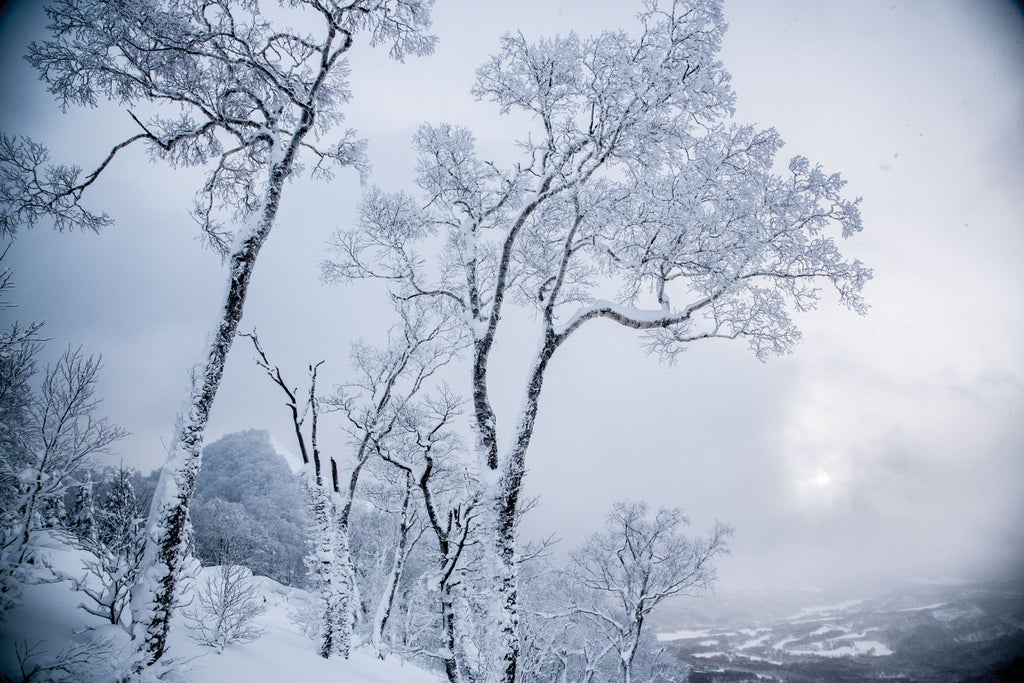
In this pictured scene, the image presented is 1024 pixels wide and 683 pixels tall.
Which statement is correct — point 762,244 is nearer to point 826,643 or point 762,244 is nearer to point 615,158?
point 615,158

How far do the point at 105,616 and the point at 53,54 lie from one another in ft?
28.2

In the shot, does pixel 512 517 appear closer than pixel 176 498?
No

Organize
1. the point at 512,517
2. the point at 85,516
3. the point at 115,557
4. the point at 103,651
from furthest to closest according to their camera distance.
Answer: the point at 85,516
the point at 115,557
the point at 512,517
the point at 103,651

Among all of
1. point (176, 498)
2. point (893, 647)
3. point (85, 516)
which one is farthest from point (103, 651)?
point (893, 647)

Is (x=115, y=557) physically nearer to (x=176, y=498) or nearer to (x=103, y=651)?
(x=103, y=651)

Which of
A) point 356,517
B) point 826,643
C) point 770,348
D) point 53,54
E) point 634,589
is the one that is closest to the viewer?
point 53,54

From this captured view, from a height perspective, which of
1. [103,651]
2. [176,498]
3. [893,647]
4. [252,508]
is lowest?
[893,647]

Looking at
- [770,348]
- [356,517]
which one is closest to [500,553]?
[770,348]

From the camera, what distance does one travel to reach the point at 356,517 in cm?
3909

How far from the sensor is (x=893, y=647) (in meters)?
74.2

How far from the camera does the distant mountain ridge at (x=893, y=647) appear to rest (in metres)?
51.4

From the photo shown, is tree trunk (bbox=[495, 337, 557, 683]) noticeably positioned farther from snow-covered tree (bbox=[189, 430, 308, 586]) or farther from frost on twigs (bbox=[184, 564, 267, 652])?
snow-covered tree (bbox=[189, 430, 308, 586])

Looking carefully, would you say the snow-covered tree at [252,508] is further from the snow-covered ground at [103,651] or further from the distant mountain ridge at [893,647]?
the distant mountain ridge at [893,647]

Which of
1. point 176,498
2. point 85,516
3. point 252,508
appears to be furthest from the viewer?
point 252,508
